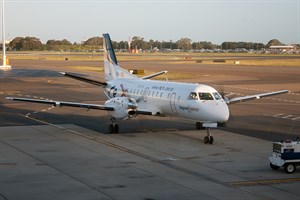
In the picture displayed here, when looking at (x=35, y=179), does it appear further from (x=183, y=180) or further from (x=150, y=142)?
(x=150, y=142)

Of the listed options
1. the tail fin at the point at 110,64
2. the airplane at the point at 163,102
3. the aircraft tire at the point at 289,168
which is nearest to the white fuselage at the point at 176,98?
the airplane at the point at 163,102

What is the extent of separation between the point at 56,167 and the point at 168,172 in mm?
4477

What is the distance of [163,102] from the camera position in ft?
95.8

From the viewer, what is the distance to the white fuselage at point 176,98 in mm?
26344

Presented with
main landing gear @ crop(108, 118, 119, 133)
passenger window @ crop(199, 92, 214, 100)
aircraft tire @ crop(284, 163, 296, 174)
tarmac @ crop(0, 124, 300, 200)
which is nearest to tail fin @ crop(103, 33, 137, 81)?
main landing gear @ crop(108, 118, 119, 133)

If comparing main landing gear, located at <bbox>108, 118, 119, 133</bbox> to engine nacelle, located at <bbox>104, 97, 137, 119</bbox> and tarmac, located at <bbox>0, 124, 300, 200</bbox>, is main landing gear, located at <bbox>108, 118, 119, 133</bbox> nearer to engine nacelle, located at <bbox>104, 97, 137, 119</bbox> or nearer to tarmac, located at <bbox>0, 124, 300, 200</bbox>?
engine nacelle, located at <bbox>104, 97, 137, 119</bbox>

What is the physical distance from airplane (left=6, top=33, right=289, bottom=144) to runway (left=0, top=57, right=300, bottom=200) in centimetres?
123

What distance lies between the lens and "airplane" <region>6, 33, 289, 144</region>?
26.4 metres

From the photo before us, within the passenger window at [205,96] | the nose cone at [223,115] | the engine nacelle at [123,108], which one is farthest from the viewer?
the engine nacelle at [123,108]

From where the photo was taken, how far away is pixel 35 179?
19.0 meters

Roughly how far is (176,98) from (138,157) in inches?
235

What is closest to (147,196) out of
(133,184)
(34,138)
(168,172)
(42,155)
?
(133,184)

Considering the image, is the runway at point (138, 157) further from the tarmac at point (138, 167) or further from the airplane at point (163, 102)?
the airplane at point (163, 102)

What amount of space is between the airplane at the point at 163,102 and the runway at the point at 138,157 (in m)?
1.23
